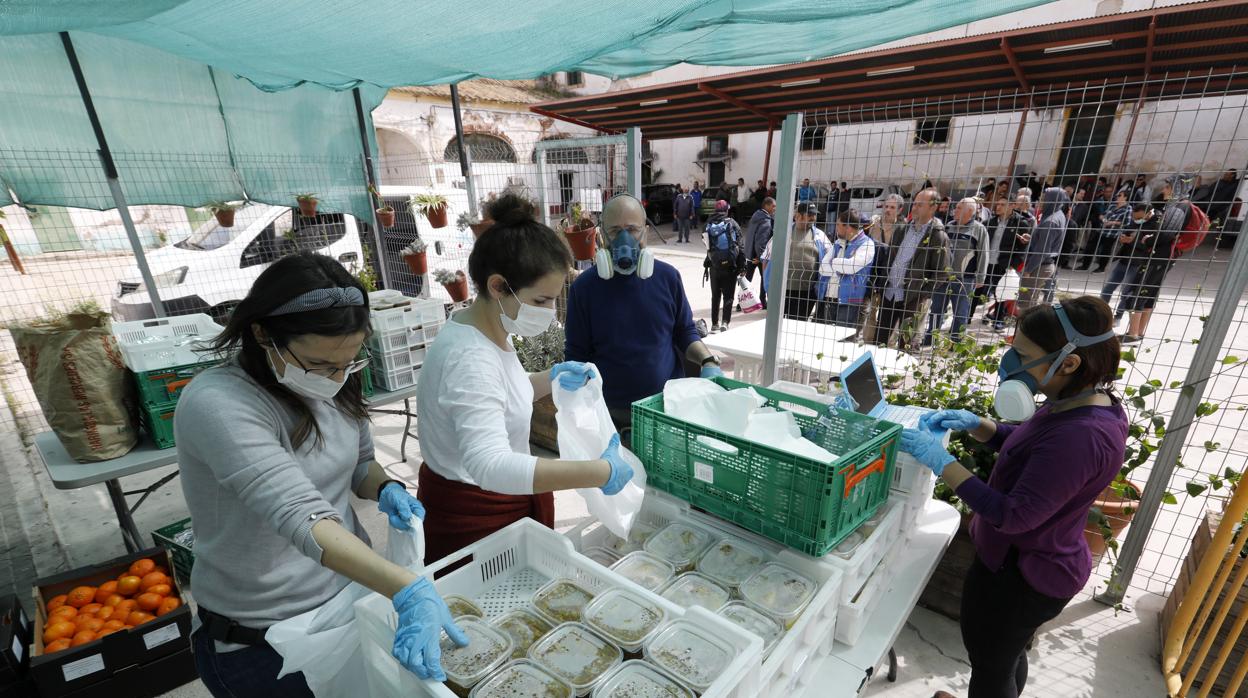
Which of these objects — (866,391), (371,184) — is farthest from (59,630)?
(371,184)

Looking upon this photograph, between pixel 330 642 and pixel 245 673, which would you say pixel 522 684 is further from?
pixel 245 673

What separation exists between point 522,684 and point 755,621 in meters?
0.57

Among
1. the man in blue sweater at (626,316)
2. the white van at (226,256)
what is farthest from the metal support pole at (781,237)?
the white van at (226,256)

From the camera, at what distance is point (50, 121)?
12.3 feet

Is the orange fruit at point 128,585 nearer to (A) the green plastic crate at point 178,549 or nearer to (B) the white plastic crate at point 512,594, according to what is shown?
(A) the green plastic crate at point 178,549

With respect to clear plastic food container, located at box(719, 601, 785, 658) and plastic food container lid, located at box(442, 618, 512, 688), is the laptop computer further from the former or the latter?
plastic food container lid, located at box(442, 618, 512, 688)

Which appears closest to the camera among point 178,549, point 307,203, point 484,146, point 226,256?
point 178,549

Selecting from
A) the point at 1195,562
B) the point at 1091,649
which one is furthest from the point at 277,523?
the point at 1195,562

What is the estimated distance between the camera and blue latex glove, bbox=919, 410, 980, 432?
1869 millimetres

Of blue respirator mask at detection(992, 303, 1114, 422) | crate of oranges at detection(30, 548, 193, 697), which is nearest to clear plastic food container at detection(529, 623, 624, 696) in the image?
blue respirator mask at detection(992, 303, 1114, 422)

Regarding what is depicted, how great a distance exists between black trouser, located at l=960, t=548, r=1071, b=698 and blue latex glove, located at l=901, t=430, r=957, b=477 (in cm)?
38

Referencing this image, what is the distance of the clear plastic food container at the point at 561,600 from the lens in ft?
4.18

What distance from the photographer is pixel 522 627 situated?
4.13ft

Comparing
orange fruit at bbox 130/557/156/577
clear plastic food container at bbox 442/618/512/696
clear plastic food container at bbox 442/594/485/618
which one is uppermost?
clear plastic food container at bbox 442/618/512/696
